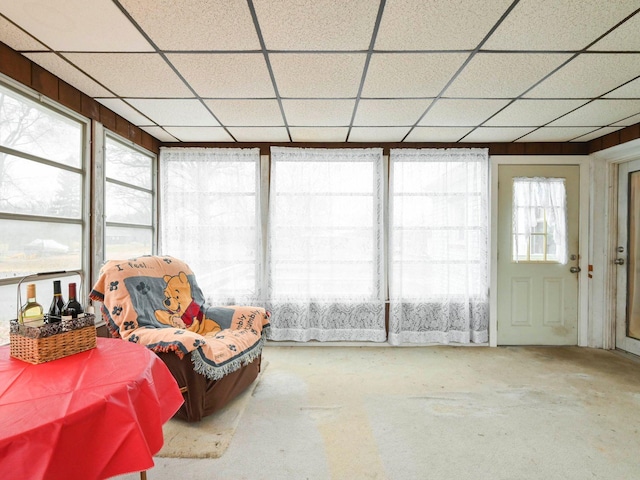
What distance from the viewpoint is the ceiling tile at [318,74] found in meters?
1.99

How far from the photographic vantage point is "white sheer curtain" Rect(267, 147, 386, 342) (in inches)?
148

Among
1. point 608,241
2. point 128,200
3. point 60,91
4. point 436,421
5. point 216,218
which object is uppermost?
point 60,91

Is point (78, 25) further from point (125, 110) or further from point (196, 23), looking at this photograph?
point (125, 110)

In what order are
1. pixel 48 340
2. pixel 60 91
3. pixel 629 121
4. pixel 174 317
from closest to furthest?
1. pixel 48 340
2. pixel 60 91
3. pixel 174 317
4. pixel 629 121

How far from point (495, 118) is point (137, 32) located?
2846mm

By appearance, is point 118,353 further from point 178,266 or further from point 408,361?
point 408,361

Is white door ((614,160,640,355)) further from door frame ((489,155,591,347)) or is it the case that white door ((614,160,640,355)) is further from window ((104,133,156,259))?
window ((104,133,156,259))

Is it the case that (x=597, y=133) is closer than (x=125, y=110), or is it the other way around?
(x=125, y=110)

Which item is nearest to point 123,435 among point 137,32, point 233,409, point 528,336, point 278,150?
point 233,409

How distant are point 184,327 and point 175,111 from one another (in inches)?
72.8

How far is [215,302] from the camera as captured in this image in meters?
3.74

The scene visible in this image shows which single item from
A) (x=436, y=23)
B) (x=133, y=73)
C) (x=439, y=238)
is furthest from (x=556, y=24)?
(x=133, y=73)

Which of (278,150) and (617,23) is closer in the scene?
(617,23)

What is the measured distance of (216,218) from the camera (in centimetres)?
377
